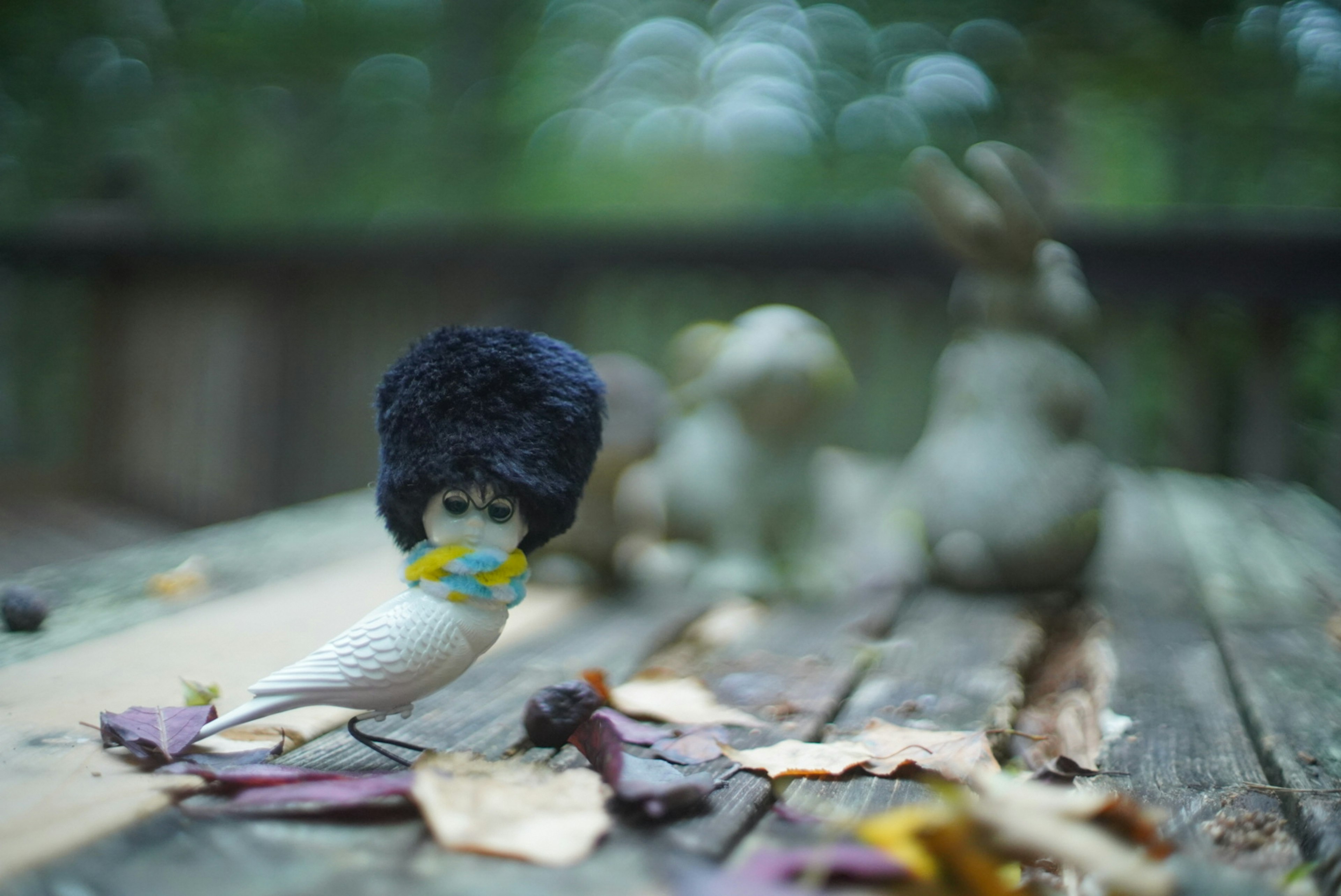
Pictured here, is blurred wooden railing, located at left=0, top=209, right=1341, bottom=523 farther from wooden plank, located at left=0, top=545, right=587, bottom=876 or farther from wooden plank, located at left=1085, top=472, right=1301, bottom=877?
wooden plank, located at left=0, top=545, right=587, bottom=876

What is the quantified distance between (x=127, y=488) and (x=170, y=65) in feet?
9.92

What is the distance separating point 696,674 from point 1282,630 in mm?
1034

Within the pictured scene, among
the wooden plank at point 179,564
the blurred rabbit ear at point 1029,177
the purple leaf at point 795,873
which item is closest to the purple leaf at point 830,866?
the purple leaf at point 795,873

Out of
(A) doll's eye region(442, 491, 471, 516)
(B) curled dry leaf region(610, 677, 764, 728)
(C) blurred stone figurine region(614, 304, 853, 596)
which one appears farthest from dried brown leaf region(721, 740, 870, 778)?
(C) blurred stone figurine region(614, 304, 853, 596)

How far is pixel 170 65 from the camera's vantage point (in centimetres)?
574

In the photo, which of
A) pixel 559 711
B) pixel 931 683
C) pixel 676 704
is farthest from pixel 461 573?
pixel 931 683

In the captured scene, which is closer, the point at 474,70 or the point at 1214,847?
the point at 1214,847

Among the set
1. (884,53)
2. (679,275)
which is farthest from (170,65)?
(884,53)

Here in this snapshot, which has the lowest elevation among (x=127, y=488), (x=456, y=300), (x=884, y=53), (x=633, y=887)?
(x=127, y=488)

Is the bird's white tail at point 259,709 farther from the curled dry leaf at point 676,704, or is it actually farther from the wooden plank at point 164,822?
the curled dry leaf at point 676,704

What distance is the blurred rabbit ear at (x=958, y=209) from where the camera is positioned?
1811 mm

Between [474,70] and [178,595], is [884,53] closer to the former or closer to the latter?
[474,70]

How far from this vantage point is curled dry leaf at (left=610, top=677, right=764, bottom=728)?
114cm

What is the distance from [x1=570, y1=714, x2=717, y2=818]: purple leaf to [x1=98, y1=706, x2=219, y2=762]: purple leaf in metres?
0.37
